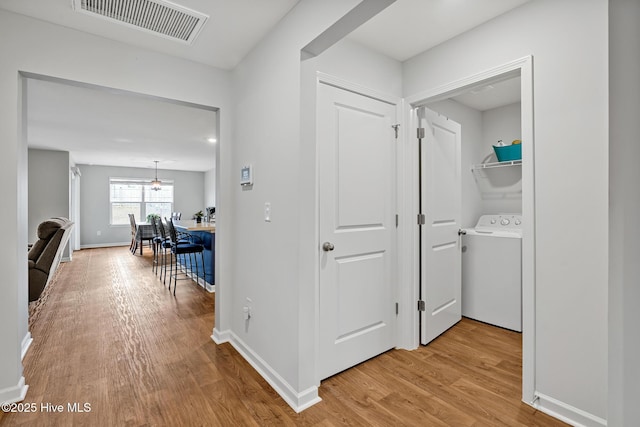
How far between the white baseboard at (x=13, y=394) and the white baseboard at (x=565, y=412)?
3.08 meters

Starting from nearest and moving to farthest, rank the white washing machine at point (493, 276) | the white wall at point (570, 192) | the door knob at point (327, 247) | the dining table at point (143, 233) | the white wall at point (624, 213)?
the white wall at point (624, 213), the white wall at point (570, 192), the door knob at point (327, 247), the white washing machine at point (493, 276), the dining table at point (143, 233)

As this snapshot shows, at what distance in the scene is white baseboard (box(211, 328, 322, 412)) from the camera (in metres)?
1.81

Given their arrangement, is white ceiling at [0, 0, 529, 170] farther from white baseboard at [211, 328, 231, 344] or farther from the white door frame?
white baseboard at [211, 328, 231, 344]

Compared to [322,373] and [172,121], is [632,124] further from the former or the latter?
[172,121]

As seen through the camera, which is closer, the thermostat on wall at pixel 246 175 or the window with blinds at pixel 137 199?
the thermostat on wall at pixel 246 175

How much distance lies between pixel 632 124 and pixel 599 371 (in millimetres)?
1616

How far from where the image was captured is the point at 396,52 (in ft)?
7.97

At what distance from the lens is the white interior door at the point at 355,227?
2.08 m

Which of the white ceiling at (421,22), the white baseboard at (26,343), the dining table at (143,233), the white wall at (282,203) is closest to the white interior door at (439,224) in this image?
the white ceiling at (421,22)

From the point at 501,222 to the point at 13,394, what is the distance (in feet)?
14.4

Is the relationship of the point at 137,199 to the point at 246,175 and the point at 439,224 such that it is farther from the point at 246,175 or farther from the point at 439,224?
the point at 439,224

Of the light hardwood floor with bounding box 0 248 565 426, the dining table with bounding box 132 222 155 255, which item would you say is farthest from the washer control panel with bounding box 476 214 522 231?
the dining table with bounding box 132 222 155 255

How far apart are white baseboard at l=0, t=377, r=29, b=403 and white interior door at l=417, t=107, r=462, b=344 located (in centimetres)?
278

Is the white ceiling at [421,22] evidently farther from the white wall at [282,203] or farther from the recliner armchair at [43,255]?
the recliner armchair at [43,255]
